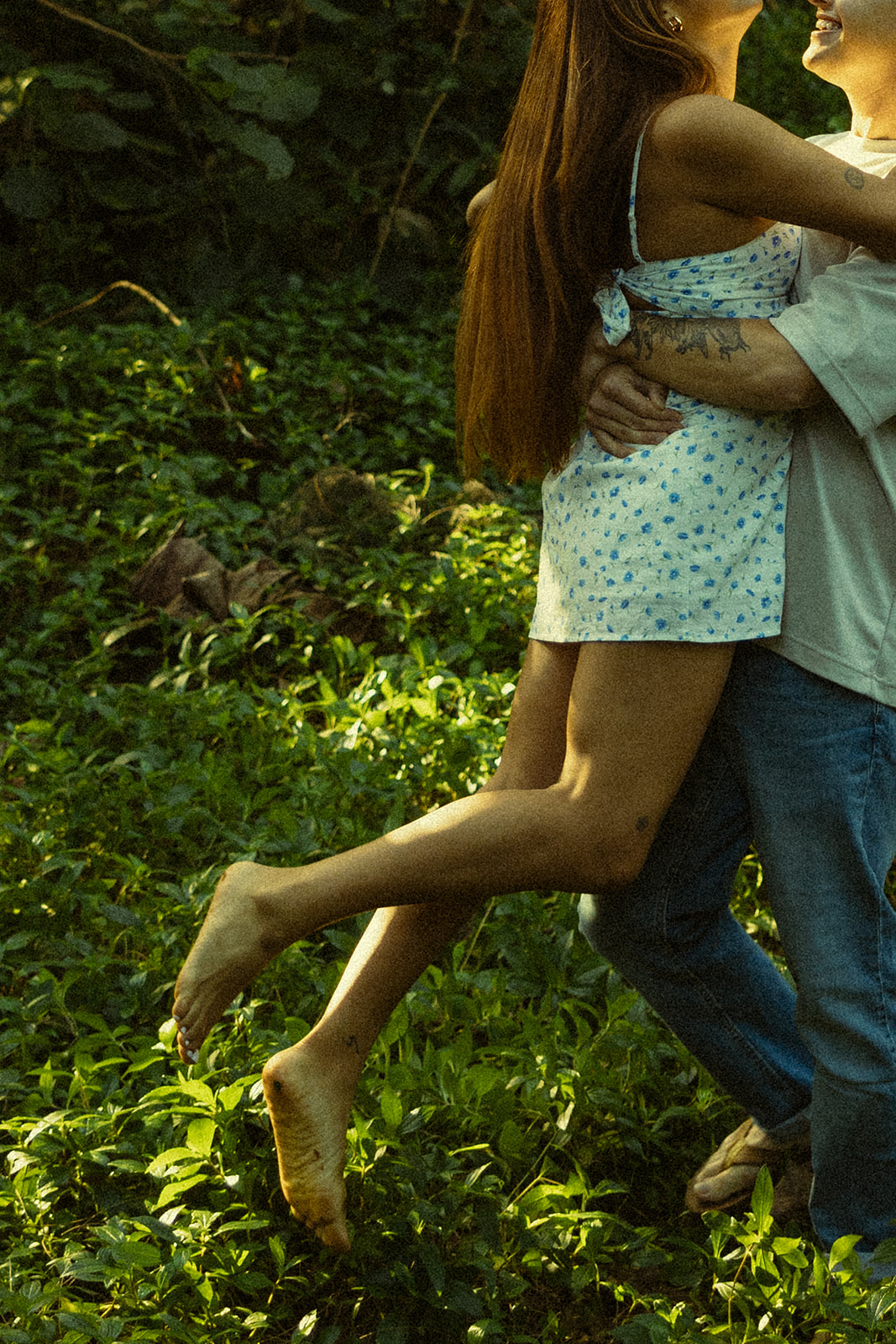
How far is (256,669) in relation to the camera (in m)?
3.42

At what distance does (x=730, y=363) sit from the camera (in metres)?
1.58

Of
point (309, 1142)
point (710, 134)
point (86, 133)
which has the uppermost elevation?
point (710, 134)

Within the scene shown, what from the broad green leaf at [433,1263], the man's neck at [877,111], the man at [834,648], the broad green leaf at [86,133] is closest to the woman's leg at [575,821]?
the man at [834,648]

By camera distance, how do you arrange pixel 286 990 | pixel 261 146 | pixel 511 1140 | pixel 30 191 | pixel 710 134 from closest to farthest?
pixel 710 134 → pixel 511 1140 → pixel 286 990 → pixel 261 146 → pixel 30 191

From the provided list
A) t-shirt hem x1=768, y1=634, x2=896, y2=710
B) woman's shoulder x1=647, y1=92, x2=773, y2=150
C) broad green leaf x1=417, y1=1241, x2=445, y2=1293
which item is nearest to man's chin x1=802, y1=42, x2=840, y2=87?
woman's shoulder x1=647, y1=92, x2=773, y2=150

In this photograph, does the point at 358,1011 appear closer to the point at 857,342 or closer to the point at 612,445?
the point at 612,445

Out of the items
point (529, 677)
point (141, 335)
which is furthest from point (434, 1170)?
point (141, 335)

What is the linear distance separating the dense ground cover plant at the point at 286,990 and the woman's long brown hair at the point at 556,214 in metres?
0.99

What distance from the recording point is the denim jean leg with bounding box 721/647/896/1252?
1.64 metres

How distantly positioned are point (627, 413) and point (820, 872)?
0.62 metres

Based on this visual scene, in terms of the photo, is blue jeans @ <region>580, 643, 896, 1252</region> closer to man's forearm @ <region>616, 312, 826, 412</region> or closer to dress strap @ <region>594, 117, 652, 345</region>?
man's forearm @ <region>616, 312, 826, 412</region>

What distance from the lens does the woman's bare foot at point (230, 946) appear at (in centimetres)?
172

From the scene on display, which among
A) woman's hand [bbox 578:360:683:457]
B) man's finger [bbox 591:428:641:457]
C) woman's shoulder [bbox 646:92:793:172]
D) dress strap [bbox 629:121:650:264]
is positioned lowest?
man's finger [bbox 591:428:641:457]

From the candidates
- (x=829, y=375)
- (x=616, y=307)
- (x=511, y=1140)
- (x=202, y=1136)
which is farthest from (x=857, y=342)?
(x=202, y=1136)
